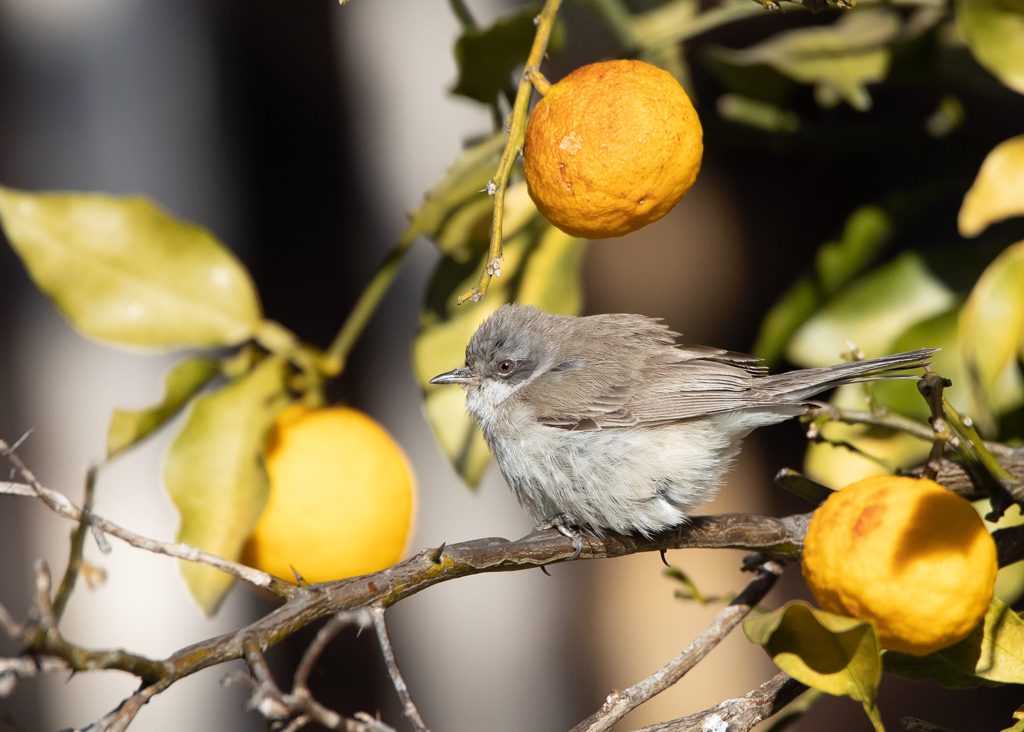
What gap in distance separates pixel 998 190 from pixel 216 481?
947 millimetres

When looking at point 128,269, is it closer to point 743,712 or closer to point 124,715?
point 124,715

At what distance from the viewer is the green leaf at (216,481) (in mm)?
979

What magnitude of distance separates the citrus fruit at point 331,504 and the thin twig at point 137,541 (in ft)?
1.23

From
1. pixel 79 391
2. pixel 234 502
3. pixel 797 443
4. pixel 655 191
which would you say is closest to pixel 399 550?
pixel 234 502

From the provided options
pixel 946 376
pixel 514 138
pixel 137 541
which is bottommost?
pixel 946 376

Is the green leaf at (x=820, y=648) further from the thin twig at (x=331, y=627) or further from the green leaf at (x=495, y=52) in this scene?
the green leaf at (x=495, y=52)

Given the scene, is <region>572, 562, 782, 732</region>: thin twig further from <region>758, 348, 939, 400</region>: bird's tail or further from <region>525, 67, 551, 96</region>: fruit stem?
<region>525, 67, 551, 96</region>: fruit stem

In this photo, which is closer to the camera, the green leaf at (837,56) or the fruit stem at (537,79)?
the fruit stem at (537,79)

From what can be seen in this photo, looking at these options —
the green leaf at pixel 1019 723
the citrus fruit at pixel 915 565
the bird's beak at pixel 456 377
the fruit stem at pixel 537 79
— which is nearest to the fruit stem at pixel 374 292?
the bird's beak at pixel 456 377

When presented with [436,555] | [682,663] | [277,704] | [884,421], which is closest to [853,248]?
[884,421]

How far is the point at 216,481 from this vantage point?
1.00m

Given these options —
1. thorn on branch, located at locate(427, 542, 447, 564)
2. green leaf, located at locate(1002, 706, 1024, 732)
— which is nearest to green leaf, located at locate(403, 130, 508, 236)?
thorn on branch, located at locate(427, 542, 447, 564)

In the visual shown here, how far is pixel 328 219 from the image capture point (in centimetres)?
216

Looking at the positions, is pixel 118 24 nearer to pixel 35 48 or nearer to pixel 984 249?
pixel 35 48
